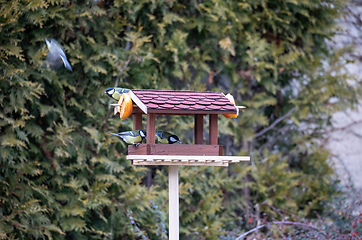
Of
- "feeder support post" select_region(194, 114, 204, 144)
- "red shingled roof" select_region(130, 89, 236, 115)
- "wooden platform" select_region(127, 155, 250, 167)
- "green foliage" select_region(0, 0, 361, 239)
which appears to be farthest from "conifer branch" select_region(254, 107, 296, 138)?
"wooden platform" select_region(127, 155, 250, 167)

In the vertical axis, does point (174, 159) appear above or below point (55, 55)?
below

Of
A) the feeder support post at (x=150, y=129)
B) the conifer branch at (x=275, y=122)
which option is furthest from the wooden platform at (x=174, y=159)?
the conifer branch at (x=275, y=122)

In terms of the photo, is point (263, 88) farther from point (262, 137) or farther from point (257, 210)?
point (257, 210)

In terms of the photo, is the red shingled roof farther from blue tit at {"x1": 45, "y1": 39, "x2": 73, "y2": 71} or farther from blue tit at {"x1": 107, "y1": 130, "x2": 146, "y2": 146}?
blue tit at {"x1": 45, "y1": 39, "x2": 73, "y2": 71}

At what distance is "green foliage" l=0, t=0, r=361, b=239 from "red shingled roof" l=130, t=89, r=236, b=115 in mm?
1057

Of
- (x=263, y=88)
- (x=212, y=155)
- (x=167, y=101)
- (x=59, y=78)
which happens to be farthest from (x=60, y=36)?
(x=263, y=88)

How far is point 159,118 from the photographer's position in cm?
337

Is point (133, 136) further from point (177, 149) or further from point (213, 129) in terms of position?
point (213, 129)

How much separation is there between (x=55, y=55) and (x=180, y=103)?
1309mm

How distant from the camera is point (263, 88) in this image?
13.5ft

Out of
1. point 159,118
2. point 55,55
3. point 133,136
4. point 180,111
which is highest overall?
point 55,55

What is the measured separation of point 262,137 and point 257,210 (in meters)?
0.86

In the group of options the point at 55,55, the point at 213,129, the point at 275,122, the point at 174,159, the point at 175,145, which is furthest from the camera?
the point at 275,122

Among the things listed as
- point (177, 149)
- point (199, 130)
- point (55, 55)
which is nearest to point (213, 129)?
point (199, 130)
